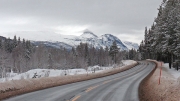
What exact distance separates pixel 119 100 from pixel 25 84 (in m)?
9.95

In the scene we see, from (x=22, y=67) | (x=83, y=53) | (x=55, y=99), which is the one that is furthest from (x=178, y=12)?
(x=83, y=53)

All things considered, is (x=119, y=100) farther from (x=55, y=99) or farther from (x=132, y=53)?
(x=132, y=53)

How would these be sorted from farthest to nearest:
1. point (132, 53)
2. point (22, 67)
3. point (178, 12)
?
point (132, 53), point (22, 67), point (178, 12)

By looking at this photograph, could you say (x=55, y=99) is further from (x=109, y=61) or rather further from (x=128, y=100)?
(x=109, y=61)

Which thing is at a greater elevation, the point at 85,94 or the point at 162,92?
the point at 162,92

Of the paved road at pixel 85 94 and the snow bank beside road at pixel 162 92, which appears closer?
A: the snow bank beside road at pixel 162 92

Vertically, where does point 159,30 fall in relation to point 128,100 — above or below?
above

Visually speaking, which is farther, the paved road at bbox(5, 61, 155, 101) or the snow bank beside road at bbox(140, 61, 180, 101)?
the paved road at bbox(5, 61, 155, 101)

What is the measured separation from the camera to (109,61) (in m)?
139

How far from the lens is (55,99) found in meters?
11.5

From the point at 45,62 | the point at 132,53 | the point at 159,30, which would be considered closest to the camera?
the point at 159,30

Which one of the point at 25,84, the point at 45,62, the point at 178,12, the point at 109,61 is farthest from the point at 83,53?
the point at 25,84

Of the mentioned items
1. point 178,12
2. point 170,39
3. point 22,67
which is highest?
point 178,12

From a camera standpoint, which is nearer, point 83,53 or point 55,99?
point 55,99
